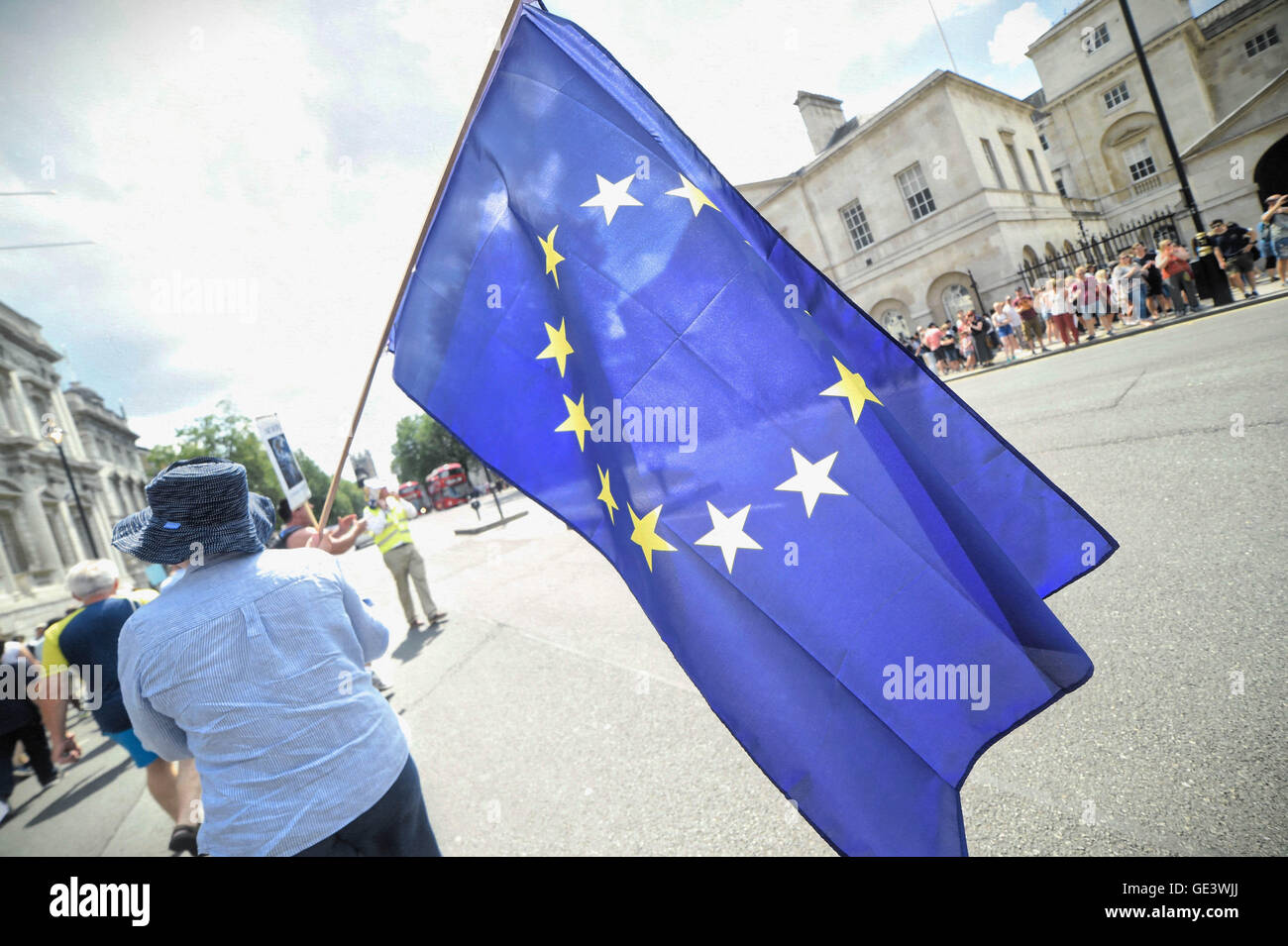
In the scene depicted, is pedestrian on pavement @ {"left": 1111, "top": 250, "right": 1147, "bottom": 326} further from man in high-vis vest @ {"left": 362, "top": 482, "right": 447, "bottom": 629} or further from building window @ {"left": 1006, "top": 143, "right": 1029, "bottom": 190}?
building window @ {"left": 1006, "top": 143, "right": 1029, "bottom": 190}

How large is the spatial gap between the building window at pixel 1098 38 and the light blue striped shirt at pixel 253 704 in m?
43.4

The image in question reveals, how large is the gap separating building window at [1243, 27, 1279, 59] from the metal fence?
8729 millimetres

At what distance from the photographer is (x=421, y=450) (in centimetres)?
7431

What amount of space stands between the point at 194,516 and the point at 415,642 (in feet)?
19.6

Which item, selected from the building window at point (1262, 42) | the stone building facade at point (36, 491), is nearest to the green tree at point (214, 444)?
the stone building facade at point (36, 491)

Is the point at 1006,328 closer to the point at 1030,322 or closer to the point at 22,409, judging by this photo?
the point at 1030,322

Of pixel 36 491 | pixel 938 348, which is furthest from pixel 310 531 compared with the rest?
pixel 36 491

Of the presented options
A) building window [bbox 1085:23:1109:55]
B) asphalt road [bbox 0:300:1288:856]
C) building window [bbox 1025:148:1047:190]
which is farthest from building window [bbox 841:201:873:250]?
asphalt road [bbox 0:300:1288:856]

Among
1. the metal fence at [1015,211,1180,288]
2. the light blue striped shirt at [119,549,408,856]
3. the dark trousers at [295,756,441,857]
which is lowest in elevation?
the dark trousers at [295,756,441,857]

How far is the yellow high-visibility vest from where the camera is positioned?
6895mm

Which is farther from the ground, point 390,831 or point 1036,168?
point 1036,168
